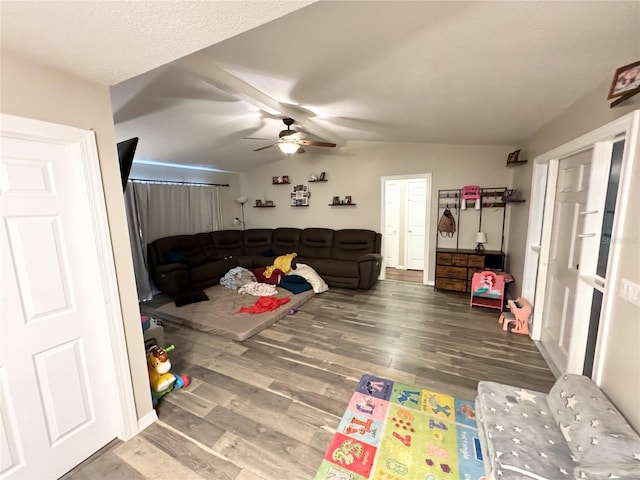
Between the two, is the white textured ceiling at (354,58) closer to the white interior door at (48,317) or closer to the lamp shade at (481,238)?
the white interior door at (48,317)

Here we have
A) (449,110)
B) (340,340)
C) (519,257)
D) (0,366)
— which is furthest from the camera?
(519,257)

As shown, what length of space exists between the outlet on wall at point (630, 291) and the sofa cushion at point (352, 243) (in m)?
3.51

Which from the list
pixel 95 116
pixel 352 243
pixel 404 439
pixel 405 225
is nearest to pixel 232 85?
pixel 95 116

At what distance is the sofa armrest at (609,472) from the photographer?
1.01 metres

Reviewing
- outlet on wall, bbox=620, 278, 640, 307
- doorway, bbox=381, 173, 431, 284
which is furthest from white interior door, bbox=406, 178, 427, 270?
outlet on wall, bbox=620, 278, 640, 307

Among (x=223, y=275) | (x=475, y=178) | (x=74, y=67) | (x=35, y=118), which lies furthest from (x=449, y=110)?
(x=223, y=275)

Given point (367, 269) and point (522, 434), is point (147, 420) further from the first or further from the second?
point (367, 269)

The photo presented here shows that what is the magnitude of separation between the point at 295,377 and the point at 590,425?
1845mm

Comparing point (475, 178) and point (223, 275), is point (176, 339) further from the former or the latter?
point (475, 178)

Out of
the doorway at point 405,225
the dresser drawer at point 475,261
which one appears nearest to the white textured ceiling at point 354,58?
the dresser drawer at point 475,261

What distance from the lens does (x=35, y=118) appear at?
1.24 meters

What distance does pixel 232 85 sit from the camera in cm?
227

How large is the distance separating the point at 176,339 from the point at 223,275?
191 cm

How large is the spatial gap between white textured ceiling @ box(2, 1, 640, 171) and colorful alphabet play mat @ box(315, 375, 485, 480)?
2253 millimetres
